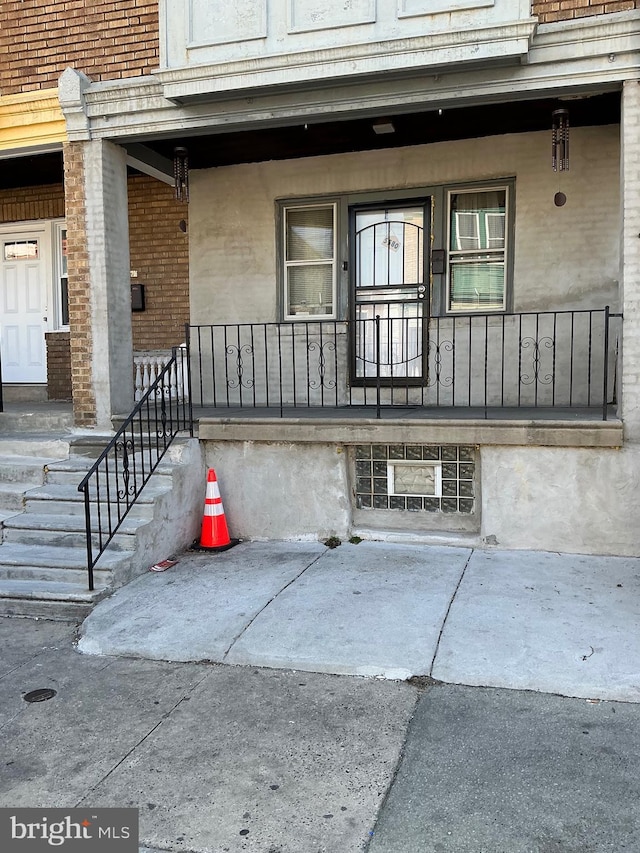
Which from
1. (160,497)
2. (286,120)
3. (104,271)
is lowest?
(160,497)

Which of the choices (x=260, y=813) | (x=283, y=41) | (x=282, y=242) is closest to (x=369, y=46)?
(x=283, y=41)

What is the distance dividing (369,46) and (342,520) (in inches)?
159

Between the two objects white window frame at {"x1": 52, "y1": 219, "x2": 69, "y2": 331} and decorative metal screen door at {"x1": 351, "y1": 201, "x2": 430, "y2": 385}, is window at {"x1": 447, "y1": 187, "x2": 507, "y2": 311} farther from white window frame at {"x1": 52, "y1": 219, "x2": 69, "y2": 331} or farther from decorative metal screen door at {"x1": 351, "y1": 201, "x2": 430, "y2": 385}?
white window frame at {"x1": 52, "y1": 219, "x2": 69, "y2": 331}

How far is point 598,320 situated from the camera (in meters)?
7.07

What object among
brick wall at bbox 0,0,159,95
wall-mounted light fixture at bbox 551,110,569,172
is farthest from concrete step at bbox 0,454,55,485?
wall-mounted light fixture at bbox 551,110,569,172

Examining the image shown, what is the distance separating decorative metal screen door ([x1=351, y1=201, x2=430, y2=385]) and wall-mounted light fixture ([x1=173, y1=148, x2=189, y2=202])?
77.9 inches

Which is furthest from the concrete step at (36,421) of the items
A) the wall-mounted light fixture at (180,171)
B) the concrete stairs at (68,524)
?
the wall-mounted light fixture at (180,171)

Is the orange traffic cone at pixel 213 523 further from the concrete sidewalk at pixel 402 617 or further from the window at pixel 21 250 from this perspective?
the window at pixel 21 250

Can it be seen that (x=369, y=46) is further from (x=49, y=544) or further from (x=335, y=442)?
(x=49, y=544)

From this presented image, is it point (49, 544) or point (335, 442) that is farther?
point (335, 442)

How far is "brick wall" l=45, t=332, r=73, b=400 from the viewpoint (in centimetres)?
909

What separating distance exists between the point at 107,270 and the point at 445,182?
3728mm

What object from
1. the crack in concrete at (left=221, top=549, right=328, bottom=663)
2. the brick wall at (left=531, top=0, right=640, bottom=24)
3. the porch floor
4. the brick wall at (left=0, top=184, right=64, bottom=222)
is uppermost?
the brick wall at (left=531, top=0, right=640, bottom=24)

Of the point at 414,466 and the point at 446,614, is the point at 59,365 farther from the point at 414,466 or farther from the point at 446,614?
the point at 446,614
